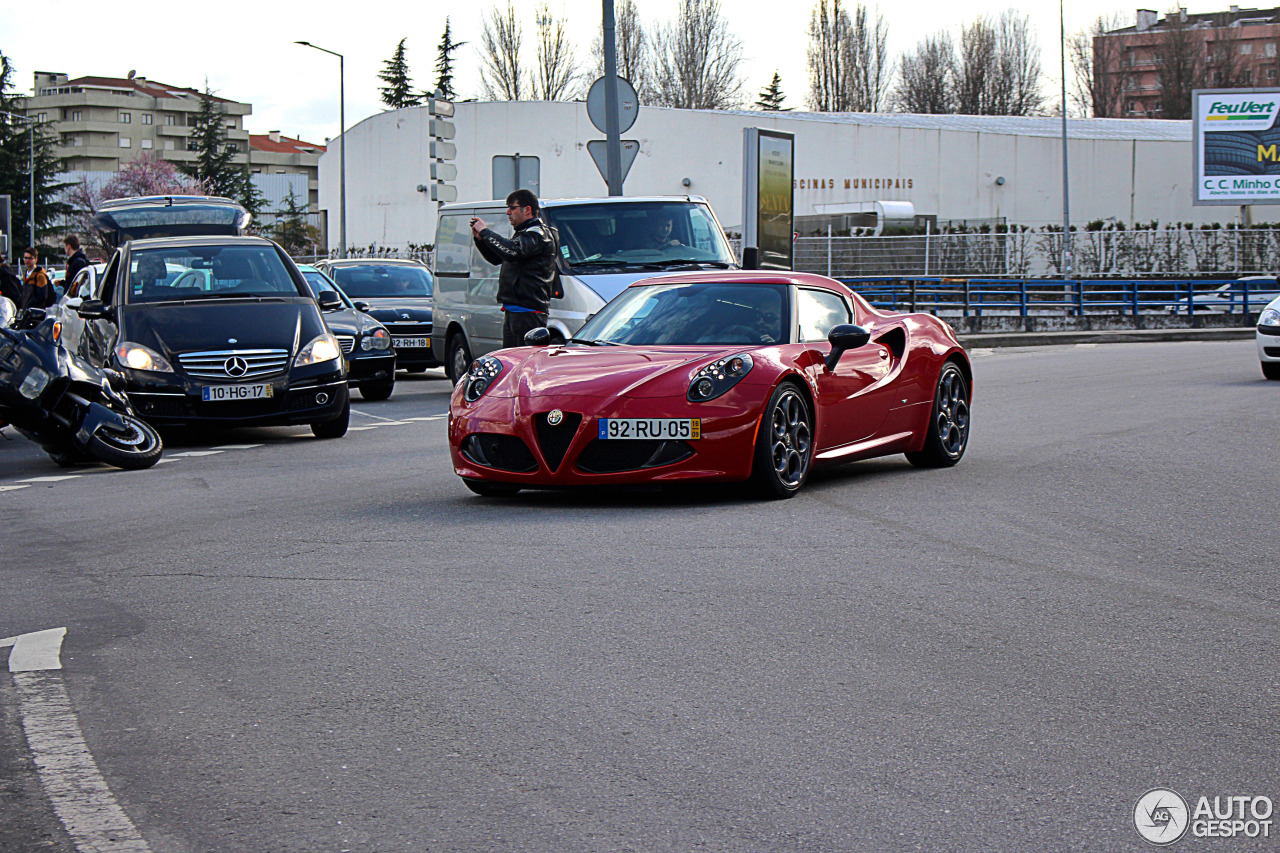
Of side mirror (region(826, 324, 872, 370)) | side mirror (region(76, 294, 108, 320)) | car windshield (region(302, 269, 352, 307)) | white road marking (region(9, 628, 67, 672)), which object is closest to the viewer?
white road marking (region(9, 628, 67, 672))

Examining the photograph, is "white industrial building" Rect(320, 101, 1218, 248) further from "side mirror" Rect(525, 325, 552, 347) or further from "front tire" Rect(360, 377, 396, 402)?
"side mirror" Rect(525, 325, 552, 347)

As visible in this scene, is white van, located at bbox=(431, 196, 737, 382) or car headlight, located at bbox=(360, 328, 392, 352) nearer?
white van, located at bbox=(431, 196, 737, 382)

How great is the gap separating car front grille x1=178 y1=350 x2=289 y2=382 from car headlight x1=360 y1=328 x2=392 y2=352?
4.24 meters

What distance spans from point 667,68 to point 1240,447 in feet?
246

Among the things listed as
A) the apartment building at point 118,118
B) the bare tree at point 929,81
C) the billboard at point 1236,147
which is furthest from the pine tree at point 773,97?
the billboard at point 1236,147

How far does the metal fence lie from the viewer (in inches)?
1695

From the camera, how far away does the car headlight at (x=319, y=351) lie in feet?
39.8

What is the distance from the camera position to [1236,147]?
45062 millimetres

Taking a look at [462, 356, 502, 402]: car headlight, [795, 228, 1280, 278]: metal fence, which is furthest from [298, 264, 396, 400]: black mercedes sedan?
[795, 228, 1280, 278]: metal fence

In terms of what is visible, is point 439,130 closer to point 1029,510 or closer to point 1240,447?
point 1240,447

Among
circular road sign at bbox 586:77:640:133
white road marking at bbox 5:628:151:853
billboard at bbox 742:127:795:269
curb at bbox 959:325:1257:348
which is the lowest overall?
white road marking at bbox 5:628:151:853

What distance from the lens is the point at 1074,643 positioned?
504 cm

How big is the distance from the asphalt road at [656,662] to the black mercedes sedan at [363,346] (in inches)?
271

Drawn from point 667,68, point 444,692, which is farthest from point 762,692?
point 667,68
